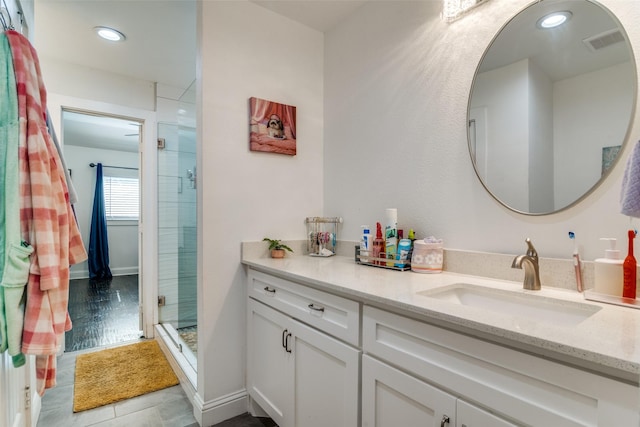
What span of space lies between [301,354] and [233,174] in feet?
3.44

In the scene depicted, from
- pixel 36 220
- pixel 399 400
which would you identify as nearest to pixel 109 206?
pixel 36 220

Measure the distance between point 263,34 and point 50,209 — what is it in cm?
155

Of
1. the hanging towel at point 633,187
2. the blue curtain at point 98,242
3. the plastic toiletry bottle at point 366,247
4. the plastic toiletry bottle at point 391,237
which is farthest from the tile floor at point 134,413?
the blue curtain at point 98,242

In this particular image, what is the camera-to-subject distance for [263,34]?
6.51ft

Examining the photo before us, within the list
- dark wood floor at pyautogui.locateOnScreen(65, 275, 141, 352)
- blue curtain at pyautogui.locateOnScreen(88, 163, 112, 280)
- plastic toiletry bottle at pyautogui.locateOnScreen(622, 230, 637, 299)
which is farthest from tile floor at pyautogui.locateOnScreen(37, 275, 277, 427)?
blue curtain at pyautogui.locateOnScreen(88, 163, 112, 280)

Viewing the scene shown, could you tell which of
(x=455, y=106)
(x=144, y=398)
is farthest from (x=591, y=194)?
(x=144, y=398)

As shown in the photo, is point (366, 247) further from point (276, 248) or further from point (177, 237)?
point (177, 237)

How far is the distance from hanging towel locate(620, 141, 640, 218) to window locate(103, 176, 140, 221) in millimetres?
6629

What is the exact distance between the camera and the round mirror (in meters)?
1.06

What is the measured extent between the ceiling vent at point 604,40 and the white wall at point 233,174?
1487mm

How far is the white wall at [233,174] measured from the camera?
178cm

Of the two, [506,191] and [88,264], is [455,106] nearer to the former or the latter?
[506,191]

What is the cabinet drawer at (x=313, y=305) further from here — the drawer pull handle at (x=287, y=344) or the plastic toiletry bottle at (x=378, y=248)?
the plastic toiletry bottle at (x=378, y=248)

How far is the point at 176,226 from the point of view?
2.91 metres
